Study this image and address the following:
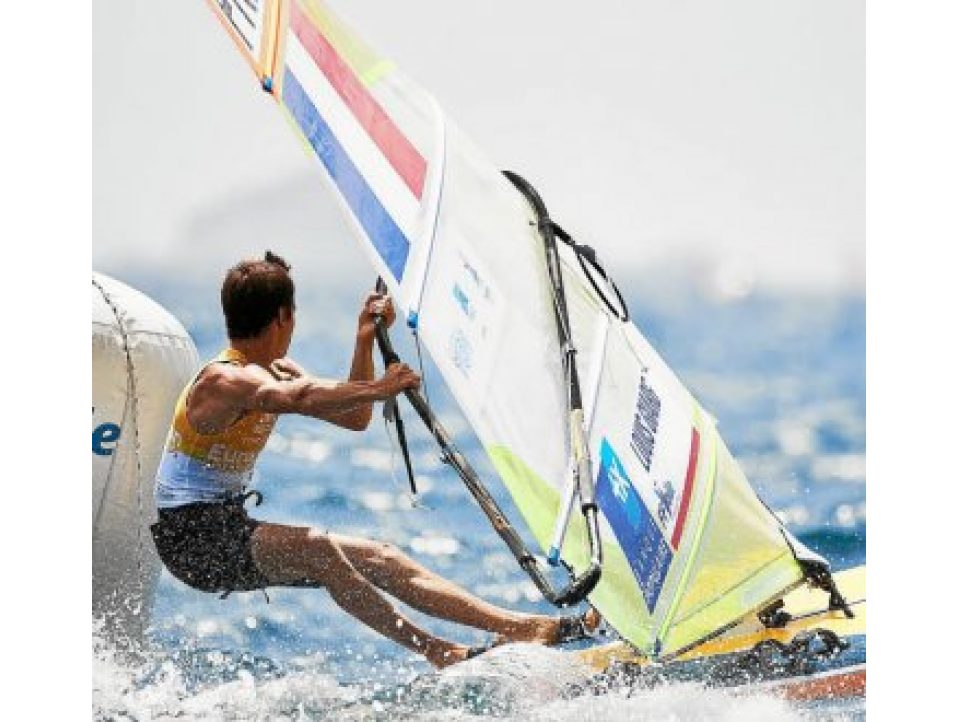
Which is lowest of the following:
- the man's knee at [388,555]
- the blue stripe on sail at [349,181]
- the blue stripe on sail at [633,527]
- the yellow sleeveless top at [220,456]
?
the man's knee at [388,555]

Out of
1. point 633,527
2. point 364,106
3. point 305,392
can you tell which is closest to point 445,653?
point 633,527

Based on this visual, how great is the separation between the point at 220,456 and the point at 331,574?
0.33 metres

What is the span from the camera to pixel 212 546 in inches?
155

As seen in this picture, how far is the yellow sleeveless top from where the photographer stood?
12.9 feet

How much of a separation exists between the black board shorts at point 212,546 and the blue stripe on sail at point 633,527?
0.75 meters

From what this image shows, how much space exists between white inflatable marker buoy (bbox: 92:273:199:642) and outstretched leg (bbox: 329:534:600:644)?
1.64 feet

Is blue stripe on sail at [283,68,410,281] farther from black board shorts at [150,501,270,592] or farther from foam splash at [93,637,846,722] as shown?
foam splash at [93,637,846,722]

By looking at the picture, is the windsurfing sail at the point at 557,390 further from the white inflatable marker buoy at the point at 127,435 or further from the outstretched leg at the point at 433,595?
the white inflatable marker buoy at the point at 127,435

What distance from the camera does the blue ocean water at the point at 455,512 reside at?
373 cm

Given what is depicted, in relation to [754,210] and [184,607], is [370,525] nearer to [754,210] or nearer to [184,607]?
[184,607]

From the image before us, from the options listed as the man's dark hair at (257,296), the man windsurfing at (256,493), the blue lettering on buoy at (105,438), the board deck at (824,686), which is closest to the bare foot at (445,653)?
the man windsurfing at (256,493)

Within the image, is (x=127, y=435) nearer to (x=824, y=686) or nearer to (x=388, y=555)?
(x=388, y=555)
